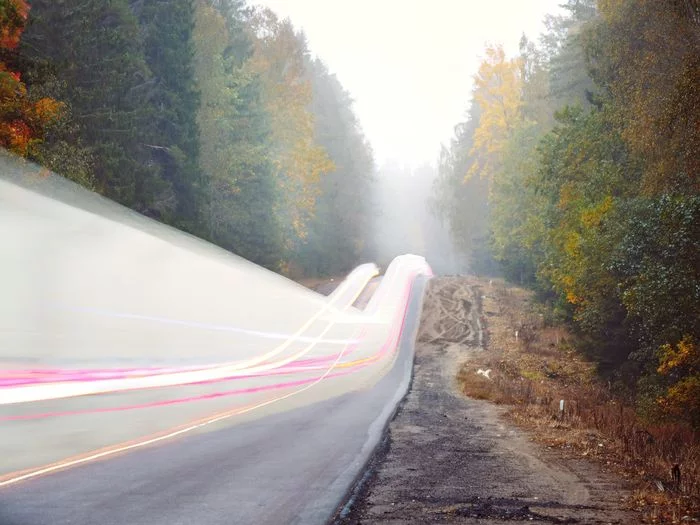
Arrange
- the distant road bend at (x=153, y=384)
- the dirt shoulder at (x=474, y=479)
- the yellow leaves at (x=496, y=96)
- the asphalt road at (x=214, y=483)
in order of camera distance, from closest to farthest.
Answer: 1. the asphalt road at (x=214, y=483)
2. the dirt shoulder at (x=474, y=479)
3. the distant road bend at (x=153, y=384)
4. the yellow leaves at (x=496, y=96)

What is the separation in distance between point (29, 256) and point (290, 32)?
148 feet

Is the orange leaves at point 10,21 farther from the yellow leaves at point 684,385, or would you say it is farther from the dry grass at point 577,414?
the yellow leaves at point 684,385

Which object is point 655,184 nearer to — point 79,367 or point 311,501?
point 311,501

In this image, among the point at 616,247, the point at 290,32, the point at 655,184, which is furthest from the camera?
the point at 290,32

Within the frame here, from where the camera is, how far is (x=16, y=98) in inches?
812

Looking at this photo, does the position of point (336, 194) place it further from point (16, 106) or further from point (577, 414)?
point (577, 414)

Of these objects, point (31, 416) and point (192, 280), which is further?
point (192, 280)

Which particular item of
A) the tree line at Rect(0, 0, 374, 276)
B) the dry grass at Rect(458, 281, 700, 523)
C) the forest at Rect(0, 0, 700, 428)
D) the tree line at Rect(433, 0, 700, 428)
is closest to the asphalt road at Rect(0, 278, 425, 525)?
the dry grass at Rect(458, 281, 700, 523)

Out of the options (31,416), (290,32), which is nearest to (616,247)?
(31,416)

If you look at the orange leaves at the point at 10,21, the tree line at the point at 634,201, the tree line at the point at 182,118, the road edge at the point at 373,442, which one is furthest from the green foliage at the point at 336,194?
the orange leaves at the point at 10,21

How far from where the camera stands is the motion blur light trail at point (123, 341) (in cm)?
1300

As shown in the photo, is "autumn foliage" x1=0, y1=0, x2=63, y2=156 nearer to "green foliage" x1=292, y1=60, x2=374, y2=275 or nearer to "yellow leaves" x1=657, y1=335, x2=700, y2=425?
"yellow leaves" x1=657, y1=335, x2=700, y2=425

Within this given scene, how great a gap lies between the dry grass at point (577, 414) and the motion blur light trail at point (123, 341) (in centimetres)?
546

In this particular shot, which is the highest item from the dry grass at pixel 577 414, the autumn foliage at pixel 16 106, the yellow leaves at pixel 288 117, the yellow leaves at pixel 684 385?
the yellow leaves at pixel 288 117
